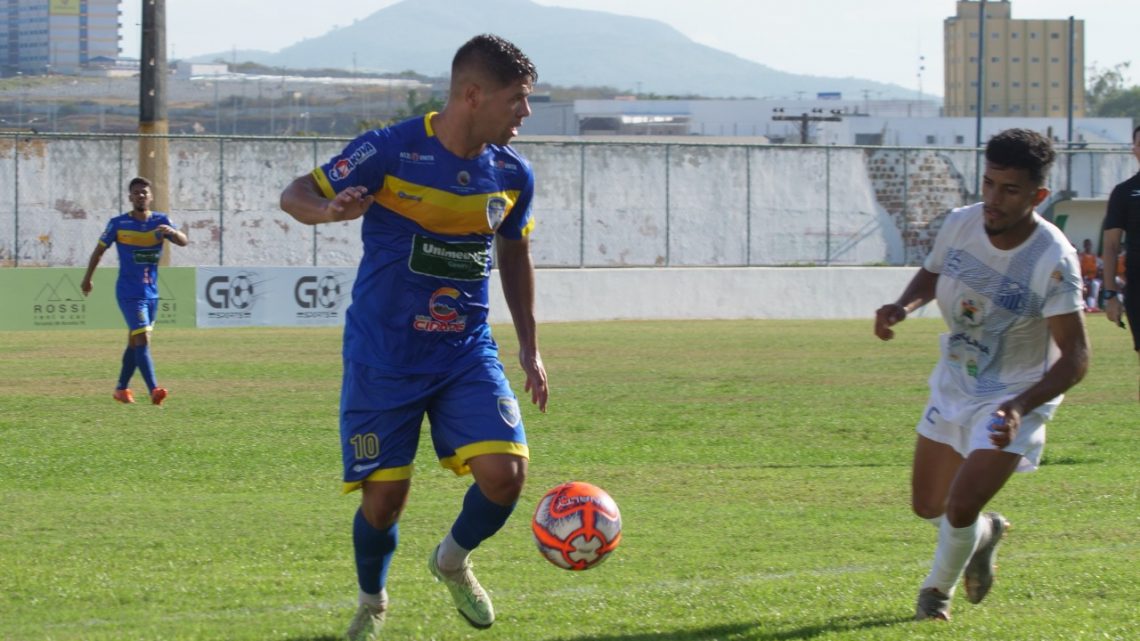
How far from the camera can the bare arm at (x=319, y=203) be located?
198 inches

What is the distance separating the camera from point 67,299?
83.8ft

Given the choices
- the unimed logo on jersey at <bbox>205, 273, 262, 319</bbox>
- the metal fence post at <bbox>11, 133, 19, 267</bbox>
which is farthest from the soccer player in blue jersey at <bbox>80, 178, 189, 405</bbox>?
the metal fence post at <bbox>11, 133, 19, 267</bbox>

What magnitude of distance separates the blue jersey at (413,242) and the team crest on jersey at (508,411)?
0.72 feet

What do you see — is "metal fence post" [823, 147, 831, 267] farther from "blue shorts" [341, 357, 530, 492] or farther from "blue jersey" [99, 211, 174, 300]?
"blue shorts" [341, 357, 530, 492]

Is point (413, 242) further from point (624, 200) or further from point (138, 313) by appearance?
point (624, 200)

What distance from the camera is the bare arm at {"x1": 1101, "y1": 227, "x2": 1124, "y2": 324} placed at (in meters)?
9.82

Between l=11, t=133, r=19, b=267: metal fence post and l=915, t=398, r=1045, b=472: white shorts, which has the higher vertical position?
l=11, t=133, r=19, b=267: metal fence post

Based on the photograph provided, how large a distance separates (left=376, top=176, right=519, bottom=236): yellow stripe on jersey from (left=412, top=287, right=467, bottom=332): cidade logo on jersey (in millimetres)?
230

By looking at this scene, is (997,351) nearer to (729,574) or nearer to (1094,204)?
(729,574)

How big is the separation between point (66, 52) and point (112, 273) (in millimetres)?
91806

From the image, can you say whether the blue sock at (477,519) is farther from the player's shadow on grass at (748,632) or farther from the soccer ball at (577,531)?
the player's shadow on grass at (748,632)

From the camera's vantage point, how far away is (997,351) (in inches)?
230

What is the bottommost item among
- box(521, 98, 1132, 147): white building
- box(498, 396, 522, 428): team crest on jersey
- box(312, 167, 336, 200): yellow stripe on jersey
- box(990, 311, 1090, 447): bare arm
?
box(498, 396, 522, 428): team crest on jersey

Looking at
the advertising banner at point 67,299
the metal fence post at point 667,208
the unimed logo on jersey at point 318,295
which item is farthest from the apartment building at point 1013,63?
the advertising banner at point 67,299
